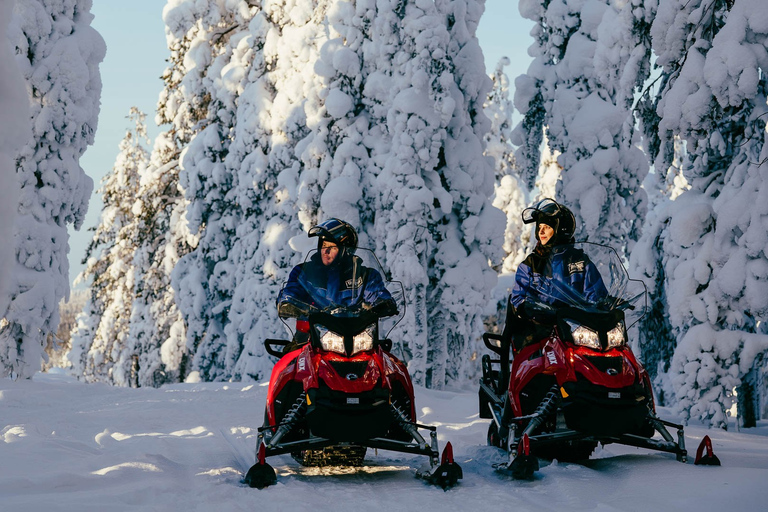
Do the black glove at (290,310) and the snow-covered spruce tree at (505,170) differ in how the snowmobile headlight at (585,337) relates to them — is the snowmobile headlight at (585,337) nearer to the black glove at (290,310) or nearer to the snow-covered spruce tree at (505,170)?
the black glove at (290,310)

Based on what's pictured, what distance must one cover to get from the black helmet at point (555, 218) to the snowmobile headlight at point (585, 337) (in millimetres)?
1230

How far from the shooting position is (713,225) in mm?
10125

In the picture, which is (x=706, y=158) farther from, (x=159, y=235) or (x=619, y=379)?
(x=159, y=235)

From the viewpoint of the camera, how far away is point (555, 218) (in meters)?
7.03

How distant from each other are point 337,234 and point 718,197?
215 inches

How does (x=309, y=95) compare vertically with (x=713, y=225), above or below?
above

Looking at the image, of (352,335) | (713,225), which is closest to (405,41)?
(713,225)

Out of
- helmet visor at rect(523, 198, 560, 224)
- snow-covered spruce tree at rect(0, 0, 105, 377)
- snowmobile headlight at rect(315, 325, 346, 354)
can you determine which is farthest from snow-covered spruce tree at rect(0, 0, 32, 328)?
snow-covered spruce tree at rect(0, 0, 105, 377)

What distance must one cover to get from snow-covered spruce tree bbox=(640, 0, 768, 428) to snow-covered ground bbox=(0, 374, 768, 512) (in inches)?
38.4

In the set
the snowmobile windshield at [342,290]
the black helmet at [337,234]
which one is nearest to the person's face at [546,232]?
the snowmobile windshield at [342,290]

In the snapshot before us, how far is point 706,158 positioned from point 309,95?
408 inches

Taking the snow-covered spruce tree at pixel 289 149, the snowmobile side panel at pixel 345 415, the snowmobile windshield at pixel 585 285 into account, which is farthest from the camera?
the snow-covered spruce tree at pixel 289 149

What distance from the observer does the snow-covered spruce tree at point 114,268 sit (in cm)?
3097

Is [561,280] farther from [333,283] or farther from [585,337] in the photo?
[333,283]
